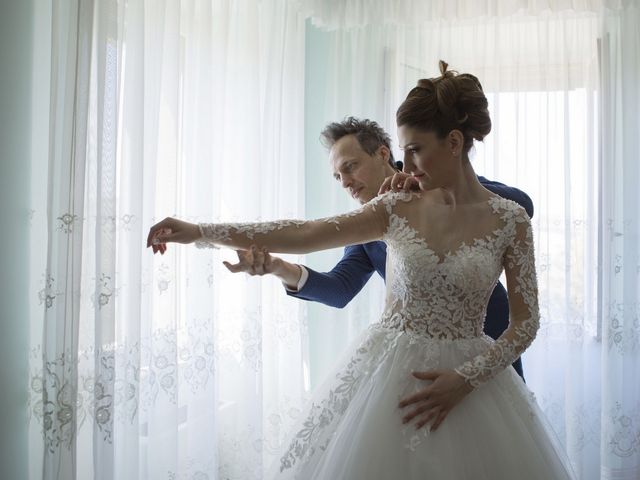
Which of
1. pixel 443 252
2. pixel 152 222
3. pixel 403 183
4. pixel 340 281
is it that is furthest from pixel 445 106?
pixel 152 222

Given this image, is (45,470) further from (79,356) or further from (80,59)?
(80,59)

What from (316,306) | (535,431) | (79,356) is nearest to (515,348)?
(535,431)

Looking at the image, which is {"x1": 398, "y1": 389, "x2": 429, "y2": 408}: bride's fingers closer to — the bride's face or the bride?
the bride

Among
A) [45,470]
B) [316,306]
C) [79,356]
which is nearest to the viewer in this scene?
[45,470]

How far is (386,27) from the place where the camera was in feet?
10.1

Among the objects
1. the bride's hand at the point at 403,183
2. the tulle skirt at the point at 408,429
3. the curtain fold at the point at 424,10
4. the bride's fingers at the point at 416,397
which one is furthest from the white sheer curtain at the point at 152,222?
the bride's fingers at the point at 416,397

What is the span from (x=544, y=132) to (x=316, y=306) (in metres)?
1.43

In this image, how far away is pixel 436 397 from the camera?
1.33 metres

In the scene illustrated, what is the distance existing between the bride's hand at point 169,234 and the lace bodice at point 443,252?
0.29 feet

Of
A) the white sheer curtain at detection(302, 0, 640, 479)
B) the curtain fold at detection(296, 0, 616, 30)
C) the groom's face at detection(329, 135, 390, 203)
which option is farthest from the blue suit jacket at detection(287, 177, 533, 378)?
the curtain fold at detection(296, 0, 616, 30)

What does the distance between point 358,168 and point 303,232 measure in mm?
717

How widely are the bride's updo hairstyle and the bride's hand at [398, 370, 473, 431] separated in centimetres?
56

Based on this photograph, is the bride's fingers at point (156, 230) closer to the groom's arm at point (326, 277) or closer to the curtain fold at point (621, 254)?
the groom's arm at point (326, 277)

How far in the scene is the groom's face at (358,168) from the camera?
2.11 meters
